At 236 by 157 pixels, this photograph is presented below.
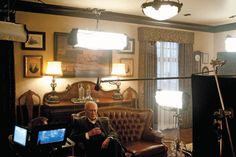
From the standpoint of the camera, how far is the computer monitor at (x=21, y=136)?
3027mm

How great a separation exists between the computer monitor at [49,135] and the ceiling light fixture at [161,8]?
1.64m

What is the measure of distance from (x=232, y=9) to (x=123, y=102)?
282 centimetres

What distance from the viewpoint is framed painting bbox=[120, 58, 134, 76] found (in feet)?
20.5

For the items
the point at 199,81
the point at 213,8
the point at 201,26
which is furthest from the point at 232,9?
the point at 199,81

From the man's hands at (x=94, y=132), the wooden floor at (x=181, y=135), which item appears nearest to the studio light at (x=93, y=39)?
the man's hands at (x=94, y=132)

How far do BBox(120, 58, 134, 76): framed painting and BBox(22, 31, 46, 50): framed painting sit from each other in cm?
179

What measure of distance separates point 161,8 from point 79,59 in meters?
3.01

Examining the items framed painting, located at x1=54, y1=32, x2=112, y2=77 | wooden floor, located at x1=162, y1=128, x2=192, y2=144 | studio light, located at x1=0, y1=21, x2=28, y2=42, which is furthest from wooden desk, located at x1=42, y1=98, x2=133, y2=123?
wooden floor, located at x1=162, y1=128, x2=192, y2=144

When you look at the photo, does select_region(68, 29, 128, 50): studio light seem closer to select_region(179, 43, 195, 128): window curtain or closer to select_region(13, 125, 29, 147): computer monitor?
select_region(13, 125, 29, 147): computer monitor

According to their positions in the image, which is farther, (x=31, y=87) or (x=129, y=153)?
(x=31, y=87)

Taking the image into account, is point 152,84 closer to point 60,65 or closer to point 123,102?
point 123,102

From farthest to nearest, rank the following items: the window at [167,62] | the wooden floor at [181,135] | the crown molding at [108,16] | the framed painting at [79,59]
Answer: the window at [167,62] → the wooden floor at [181,135] → the framed painting at [79,59] → the crown molding at [108,16]

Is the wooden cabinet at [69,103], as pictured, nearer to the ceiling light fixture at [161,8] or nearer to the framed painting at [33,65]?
the framed painting at [33,65]

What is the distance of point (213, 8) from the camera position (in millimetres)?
5375
